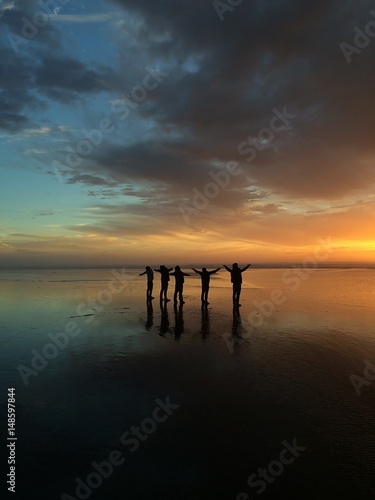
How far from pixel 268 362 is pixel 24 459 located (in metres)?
6.86

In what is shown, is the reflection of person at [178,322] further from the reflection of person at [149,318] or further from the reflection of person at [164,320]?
the reflection of person at [149,318]

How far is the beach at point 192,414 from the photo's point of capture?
15.9ft

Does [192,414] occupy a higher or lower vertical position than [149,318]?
lower

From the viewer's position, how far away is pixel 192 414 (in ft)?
22.1

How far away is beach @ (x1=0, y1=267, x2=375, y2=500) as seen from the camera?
15.9ft

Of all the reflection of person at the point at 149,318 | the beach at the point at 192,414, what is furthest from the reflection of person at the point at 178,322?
the reflection of person at the point at 149,318

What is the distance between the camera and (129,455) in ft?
18.0

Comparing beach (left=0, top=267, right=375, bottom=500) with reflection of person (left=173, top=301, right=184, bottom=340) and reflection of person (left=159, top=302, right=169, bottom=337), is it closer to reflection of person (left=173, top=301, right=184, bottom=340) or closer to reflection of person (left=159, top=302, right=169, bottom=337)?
reflection of person (left=173, top=301, right=184, bottom=340)

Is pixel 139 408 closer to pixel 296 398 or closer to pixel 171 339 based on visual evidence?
pixel 296 398

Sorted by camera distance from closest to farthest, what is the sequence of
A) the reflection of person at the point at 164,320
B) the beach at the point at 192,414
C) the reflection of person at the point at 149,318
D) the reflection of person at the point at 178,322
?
the beach at the point at 192,414
the reflection of person at the point at 178,322
the reflection of person at the point at 164,320
the reflection of person at the point at 149,318

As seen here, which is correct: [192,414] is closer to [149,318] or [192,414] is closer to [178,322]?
[178,322]

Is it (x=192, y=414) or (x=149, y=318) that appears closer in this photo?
(x=192, y=414)

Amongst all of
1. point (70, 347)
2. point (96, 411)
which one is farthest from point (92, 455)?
point (70, 347)

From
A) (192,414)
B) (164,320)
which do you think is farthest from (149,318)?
(192,414)
